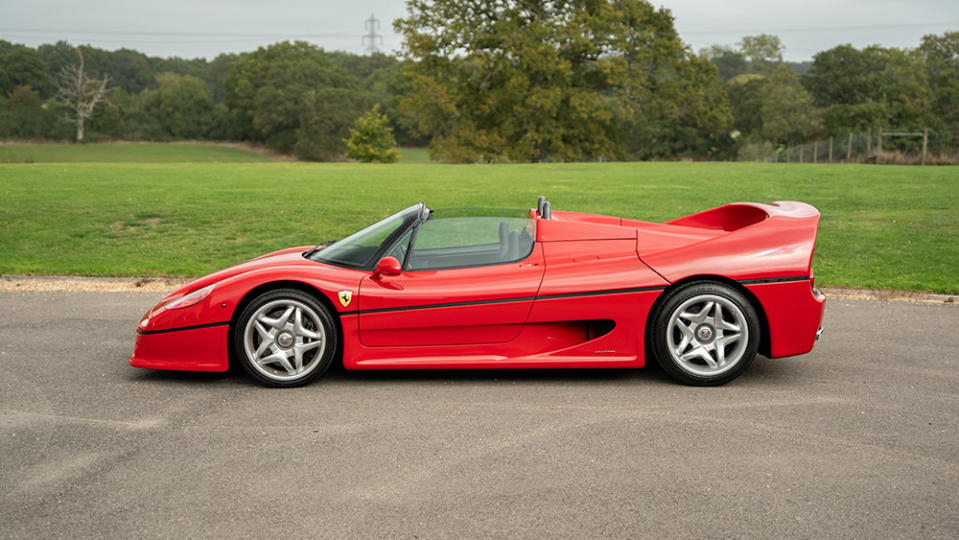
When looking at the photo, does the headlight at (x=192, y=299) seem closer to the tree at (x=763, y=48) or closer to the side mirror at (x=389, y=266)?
the side mirror at (x=389, y=266)

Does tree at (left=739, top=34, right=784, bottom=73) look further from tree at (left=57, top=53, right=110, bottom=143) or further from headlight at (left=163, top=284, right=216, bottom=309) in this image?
headlight at (left=163, top=284, right=216, bottom=309)

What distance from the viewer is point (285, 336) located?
5395 millimetres

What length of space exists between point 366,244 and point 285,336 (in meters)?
0.84

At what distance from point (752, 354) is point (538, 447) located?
181cm

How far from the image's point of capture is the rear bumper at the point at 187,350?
5.44 meters

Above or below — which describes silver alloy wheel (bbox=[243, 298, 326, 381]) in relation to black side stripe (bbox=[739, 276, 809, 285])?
below

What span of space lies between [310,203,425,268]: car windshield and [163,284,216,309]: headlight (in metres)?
0.74

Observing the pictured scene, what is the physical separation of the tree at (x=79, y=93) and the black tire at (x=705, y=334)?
87.2 metres

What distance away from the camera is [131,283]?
31.1 ft

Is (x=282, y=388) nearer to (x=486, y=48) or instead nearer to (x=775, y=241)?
(x=775, y=241)

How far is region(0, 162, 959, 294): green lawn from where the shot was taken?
11.0 metres

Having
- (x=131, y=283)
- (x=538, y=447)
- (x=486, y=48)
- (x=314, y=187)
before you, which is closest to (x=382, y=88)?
(x=486, y=48)

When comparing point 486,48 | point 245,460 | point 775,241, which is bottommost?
point 245,460

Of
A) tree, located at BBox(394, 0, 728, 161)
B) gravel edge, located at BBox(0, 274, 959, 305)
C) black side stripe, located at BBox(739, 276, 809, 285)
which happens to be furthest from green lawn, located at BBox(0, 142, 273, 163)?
black side stripe, located at BBox(739, 276, 809, 285)
